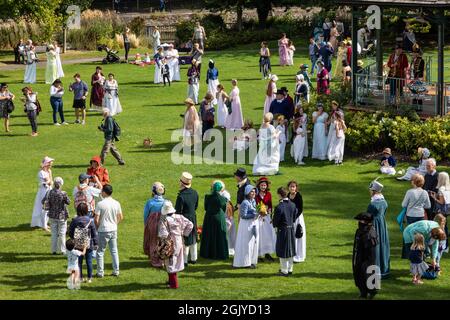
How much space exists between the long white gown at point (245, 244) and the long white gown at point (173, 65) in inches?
879

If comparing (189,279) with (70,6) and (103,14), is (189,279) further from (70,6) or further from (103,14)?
(103,14)

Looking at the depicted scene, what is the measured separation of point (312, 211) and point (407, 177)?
3.79m

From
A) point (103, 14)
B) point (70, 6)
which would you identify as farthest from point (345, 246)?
point (103, 14)

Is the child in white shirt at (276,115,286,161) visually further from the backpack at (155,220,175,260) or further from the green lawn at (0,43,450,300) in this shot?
the backpack at (155,220,175,260)

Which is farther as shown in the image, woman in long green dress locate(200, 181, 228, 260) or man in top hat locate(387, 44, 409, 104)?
man in top hat locate(387, 44, 409, 104)

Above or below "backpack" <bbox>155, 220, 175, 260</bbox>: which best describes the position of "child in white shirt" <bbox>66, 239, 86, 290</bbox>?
below

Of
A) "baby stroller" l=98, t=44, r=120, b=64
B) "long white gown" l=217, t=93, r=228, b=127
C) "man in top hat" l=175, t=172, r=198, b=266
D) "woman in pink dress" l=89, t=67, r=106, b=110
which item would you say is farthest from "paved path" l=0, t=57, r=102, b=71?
"man in top hat" l=175, t=172, r=198, b=266

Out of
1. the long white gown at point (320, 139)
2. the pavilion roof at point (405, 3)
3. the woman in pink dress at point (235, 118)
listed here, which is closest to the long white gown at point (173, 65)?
the woman in pink dress at point (235, 118)

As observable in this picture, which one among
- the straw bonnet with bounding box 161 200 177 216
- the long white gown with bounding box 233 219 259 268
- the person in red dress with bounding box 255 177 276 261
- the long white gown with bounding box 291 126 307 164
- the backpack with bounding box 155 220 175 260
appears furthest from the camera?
the long white gown with bounding box 291 126 307 164

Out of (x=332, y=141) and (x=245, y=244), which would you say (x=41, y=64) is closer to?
(x=332, y=141)

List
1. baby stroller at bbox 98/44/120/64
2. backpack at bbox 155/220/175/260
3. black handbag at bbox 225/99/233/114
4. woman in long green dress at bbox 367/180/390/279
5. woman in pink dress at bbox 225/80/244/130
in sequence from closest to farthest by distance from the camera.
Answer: backpack at bbox 155/220/175/260, woman in long green dress at bbox 367/180/390/279, black handbag at bbox 225/99/233/114, woman in pink dress at bbox 225/80/244/130, baby stroller at bbox 98/44/120/64

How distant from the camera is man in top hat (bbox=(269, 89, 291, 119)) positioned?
1160 inches

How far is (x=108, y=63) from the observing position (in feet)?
155

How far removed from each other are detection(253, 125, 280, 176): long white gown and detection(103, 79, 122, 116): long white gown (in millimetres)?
9275
